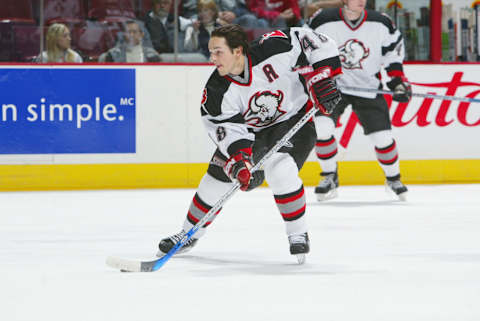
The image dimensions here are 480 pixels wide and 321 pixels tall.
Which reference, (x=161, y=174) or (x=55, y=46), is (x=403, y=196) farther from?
(x=55, y=46)

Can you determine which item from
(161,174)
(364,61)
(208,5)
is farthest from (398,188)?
(208,5)

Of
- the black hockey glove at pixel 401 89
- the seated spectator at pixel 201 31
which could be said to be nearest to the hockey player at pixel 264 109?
the black hockey glove at pixel 401 89

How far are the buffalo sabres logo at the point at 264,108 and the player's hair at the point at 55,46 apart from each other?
2.73m

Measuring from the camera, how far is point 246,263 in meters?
2.84

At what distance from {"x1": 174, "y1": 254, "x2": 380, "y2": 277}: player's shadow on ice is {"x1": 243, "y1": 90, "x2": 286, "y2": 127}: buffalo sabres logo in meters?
0.44

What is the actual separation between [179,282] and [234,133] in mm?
484

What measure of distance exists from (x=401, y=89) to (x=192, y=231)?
6.51ft

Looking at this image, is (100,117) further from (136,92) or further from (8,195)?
(8,195)

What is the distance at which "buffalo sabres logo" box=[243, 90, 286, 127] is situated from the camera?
2787 millimetres

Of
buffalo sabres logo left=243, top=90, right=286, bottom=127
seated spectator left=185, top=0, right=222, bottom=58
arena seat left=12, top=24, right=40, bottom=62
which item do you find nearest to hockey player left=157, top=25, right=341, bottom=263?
buffalo sabres logo left=243, top=90, right=286, bottom=127

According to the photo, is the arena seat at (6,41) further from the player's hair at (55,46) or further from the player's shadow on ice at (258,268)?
the player's shadow on ice at (258,268)

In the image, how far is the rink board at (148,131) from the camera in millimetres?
5230

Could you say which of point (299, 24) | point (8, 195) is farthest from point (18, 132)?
point (299, 24)

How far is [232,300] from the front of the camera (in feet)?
7.34
